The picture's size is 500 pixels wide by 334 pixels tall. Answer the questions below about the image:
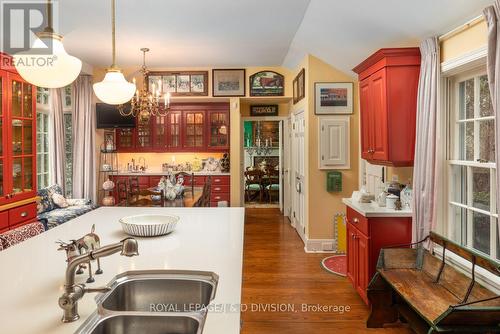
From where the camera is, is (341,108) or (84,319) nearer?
(84,319)

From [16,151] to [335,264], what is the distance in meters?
3.77

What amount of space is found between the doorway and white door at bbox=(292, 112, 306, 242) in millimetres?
1056

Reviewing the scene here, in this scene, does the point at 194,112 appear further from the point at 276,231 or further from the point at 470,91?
the point at 470,91

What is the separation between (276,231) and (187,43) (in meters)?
3.24

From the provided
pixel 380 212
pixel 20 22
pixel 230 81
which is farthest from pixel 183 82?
pixel 380 212

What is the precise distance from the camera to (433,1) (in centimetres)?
236

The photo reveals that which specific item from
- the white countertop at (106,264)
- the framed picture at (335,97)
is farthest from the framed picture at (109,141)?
the white countertop at (106,264)

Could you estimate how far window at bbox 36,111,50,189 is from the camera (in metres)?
5.24

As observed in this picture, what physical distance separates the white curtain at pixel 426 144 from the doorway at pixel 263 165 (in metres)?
4.47

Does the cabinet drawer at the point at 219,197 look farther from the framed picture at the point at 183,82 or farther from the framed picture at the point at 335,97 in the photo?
the framed picture at the point at 335,97

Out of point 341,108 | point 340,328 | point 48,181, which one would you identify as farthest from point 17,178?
point 341,108

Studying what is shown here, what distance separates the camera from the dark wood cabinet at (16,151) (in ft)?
11.8

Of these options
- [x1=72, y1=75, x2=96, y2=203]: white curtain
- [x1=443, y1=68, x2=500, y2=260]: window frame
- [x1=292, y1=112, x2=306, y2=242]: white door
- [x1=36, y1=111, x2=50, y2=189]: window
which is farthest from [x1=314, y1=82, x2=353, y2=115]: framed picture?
[x1=36, y1=111, x2=50, y2=189]: window

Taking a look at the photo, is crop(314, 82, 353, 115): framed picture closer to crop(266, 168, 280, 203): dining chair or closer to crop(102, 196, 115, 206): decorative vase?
crop(266, 168, 280, 203): dining chair
